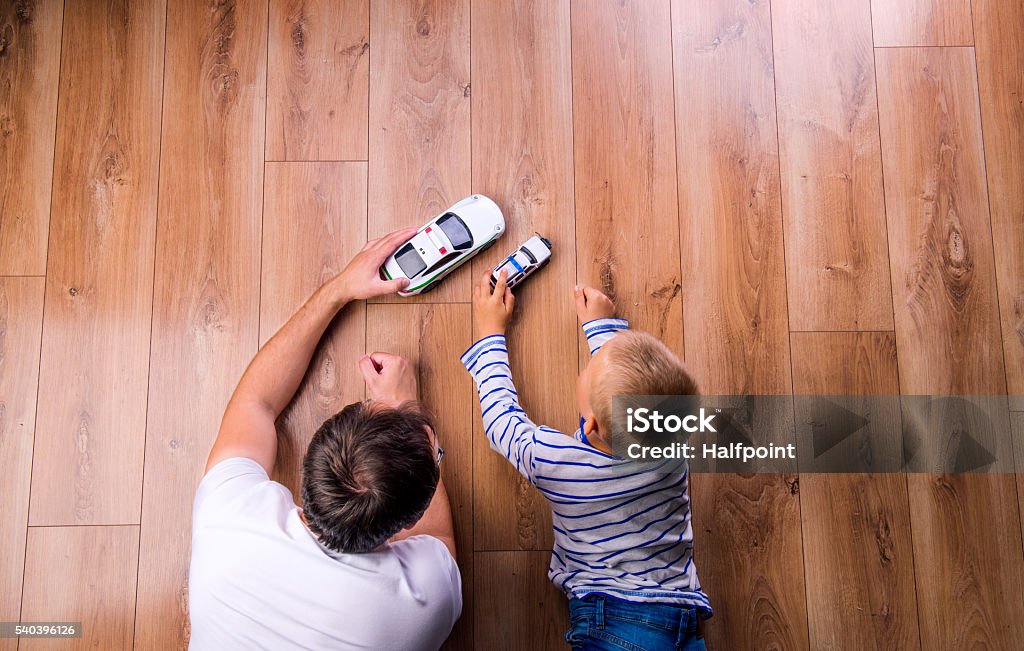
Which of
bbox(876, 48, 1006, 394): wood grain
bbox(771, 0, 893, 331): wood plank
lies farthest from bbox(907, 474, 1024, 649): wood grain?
bbox(771, 0, 893, 331): wood plank

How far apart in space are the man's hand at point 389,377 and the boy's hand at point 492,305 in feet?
0.52

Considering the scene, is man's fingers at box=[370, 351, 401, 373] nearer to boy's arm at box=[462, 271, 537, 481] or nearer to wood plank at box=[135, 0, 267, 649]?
boy's arm at box=[462, 271, 537, 481]

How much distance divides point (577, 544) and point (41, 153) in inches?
49.4

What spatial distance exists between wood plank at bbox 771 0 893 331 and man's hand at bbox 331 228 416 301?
76 centimetres

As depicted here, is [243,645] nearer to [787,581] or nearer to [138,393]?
[138,393]

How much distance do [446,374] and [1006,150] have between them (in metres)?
1.21

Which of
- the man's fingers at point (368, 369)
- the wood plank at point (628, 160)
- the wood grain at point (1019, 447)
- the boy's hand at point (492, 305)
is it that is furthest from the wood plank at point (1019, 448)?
the man's fingers at point (368, 369)

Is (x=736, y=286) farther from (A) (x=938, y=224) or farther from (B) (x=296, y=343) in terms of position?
(B) (x=296, y=343)

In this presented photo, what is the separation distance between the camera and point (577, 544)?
39.4 inches

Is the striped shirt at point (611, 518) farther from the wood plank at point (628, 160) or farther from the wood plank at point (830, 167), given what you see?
the wood plank at point (830, 167)

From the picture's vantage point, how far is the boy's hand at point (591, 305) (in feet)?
3.80

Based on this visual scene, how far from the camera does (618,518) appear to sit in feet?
3.10

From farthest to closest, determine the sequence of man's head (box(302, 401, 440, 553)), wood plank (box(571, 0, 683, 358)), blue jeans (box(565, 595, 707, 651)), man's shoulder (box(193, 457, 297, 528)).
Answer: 1. wood plank (box(571, 0, 683, 358))
2. blue jeans (box(565, 595, 707, 651))
3. man's shoulder (box(193, 457, 297, 528))
4. man's head (box(302, 401, 440, 553))

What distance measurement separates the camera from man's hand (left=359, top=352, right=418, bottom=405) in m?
1.13
